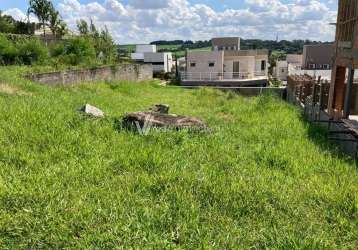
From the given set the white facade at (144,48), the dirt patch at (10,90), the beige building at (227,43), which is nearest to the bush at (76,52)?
the dirt patch at (10,90)

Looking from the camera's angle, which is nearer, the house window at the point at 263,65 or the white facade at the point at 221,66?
the white facade at the point at 221,66

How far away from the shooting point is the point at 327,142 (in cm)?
779

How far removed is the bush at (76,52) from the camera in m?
20.1

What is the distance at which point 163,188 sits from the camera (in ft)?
15.5

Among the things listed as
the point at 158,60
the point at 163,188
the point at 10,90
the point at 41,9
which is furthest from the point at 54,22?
the point at 163,188

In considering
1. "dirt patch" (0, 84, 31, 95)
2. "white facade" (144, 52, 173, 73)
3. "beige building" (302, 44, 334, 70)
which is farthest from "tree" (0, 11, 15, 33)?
"beige building" (302, 44, 334, 70)

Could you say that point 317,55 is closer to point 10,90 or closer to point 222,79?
point 222,79

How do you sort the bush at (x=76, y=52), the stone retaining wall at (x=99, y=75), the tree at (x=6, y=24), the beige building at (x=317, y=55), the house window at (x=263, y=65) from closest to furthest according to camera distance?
the stone retaining wall at (x=99, y=75) → the bush at (x=76, y=52) → the tree at (x=6, y=24) → the house window at (x=263, y=65) → the beige building at (x=317, y=55)

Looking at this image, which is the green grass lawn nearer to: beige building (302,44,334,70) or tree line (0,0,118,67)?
tree line (0,0,118,67)

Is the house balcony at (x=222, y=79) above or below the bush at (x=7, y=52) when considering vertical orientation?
below

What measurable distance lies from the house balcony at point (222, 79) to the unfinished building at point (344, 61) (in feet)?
70.0

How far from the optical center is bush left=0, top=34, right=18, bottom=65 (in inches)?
659

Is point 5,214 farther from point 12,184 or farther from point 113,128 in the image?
point 113,128

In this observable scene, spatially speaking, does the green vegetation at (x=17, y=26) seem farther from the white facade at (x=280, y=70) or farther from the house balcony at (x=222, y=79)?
the white facade at (x=280, y=70)
